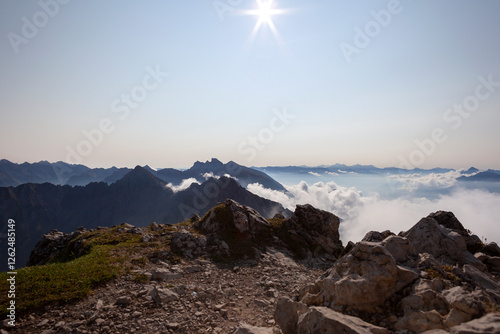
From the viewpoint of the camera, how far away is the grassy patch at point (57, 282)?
12453 mm

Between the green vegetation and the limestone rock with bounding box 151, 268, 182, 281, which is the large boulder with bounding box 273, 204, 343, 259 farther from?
the green vegetation

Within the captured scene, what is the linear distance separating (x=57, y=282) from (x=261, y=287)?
1390 cm

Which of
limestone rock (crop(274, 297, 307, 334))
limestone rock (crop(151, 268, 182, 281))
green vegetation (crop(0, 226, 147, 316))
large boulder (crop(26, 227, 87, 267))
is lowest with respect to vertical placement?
large boulder (crop(26, 227, 87, 267))

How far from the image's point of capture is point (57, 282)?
46.6 ft

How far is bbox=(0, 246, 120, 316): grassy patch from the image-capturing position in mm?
12453

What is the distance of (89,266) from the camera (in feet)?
56.5

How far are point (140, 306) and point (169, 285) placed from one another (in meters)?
2.89

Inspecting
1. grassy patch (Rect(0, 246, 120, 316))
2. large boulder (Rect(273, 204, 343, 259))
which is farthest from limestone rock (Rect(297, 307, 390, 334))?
large boulder (Rect(273, 204, 343, 259))

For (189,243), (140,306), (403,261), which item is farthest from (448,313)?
(189,243)

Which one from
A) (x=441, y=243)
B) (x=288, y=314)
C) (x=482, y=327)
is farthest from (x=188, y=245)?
(x=482, y=327)

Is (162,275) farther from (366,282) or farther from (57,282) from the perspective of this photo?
(366,282)

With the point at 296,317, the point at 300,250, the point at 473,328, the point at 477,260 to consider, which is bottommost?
the point at 300,250

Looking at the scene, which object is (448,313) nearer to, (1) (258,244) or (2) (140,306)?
(2) (140,306)

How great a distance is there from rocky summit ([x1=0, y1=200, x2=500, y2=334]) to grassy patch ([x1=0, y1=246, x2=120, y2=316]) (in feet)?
0.21
